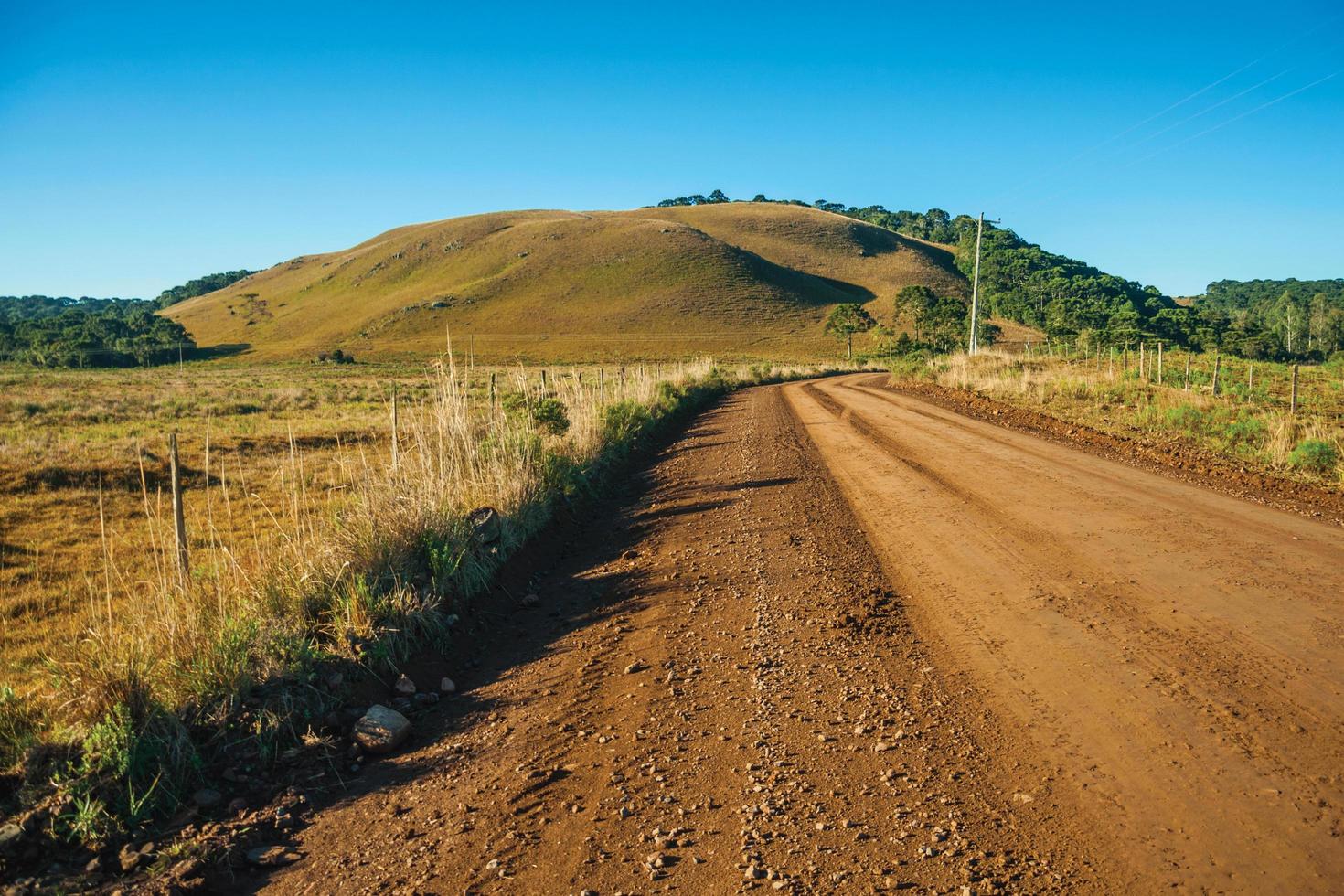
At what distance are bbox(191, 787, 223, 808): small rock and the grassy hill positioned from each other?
70.9 metres

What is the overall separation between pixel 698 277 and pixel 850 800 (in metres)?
104

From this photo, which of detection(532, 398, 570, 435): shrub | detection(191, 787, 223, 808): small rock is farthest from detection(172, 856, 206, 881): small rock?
detection(532, 398, 570, 435): shrub

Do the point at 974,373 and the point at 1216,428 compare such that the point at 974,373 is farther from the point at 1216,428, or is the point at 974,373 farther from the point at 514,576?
the point at 514,576

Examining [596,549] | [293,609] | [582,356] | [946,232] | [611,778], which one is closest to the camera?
[611,778]

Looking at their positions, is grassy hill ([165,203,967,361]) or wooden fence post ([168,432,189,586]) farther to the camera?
grassy hill ([165,203,967,361])

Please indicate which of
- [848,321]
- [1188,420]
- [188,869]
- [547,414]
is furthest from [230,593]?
[848,321]

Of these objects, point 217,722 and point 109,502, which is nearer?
point 217,722

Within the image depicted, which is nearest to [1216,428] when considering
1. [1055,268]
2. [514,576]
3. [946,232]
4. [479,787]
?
[514,576]

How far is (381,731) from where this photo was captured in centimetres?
434

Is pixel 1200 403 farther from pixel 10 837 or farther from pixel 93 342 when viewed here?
pixel 93 342

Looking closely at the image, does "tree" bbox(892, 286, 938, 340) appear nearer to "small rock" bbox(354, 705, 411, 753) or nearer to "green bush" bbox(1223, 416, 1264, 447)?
"green bush" bbox(1223, 416, 1264, 447)

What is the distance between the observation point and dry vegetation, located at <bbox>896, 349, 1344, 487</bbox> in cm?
1047

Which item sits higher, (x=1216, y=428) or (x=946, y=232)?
(x=946, y=232)

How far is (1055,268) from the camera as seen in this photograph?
110875mm
